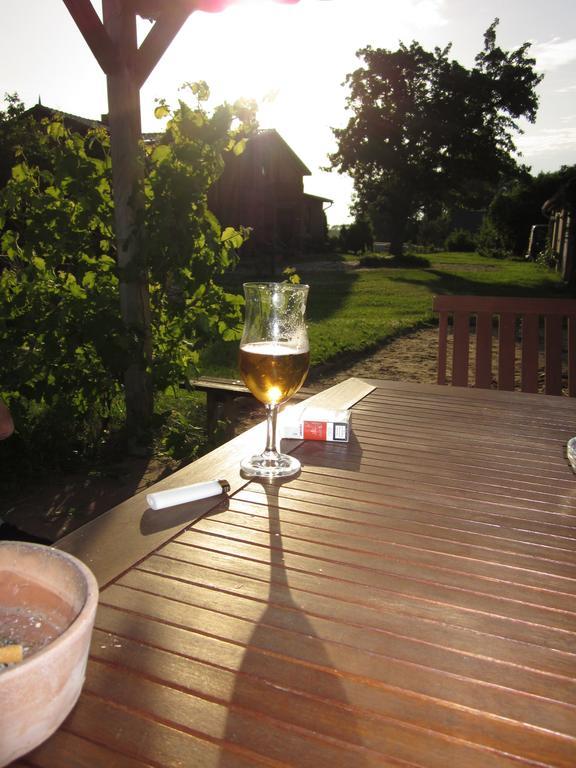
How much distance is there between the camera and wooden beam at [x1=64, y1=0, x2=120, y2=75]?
9.57 ft

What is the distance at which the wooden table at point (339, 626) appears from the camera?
52 centimetres

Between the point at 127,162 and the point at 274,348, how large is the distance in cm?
246

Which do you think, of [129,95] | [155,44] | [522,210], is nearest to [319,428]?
[129,95]

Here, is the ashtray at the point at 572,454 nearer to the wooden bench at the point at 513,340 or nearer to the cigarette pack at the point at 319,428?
the cigarette pack at the point at 319,428

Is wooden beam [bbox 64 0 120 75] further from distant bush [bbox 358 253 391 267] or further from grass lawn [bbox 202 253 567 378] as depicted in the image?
distant bush [bbox 358 253 391 267]

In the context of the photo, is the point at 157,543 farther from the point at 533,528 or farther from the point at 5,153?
the point at 5,153

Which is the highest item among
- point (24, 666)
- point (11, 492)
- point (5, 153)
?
point (5, 153)

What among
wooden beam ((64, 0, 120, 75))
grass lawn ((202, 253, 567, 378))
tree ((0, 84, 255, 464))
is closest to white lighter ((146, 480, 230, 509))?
tree ((0, 84, 255, 464))

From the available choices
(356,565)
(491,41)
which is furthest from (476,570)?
(491,41)

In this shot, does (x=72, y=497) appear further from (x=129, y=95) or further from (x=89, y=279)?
(x=129, y=95)

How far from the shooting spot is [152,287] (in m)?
3.52

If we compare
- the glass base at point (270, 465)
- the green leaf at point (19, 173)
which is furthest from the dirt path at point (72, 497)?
the glass base at point (270, 465)

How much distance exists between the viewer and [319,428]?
1.32m

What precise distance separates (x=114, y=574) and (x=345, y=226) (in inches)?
1284
